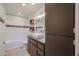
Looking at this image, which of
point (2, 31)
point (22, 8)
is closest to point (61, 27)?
point (22, 8)

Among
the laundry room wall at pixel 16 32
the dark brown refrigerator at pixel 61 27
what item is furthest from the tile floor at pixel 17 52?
the dark brown refrigerator at pixel 61 27

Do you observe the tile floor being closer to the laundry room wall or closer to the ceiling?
the laundry room wall

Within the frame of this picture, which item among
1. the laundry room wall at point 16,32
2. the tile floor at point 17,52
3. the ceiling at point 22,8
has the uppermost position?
the ceiling at point 22,8

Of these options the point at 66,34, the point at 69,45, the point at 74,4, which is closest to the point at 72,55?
the point at 69,45

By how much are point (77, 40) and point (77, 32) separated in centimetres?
7

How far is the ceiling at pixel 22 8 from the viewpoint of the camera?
118 centimetres

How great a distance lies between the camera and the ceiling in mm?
1180

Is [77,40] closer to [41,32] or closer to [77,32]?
[77,32]

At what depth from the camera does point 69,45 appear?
3.48 ft

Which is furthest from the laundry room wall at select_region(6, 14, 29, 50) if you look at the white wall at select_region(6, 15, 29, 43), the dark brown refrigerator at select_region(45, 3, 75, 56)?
the dark brown refrigerator at select_region(45, 3, 75, 56)

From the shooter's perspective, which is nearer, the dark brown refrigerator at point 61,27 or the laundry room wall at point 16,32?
the dark brown refrigerator at point 61,27

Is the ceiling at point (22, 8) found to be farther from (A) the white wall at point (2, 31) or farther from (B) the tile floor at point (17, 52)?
(B) the tile floor at point (17, 52)

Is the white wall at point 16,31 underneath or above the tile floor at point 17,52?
above

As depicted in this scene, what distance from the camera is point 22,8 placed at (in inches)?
48.0
